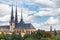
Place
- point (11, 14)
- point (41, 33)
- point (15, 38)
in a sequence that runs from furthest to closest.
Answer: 1. point (11, 14)
2. point (41, 33)
3. point (15, 38)

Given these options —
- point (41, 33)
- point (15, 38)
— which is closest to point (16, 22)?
point (41, 33)

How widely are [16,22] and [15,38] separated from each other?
51568 mm

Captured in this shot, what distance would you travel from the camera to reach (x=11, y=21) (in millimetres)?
130000

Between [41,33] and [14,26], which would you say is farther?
[14,26]

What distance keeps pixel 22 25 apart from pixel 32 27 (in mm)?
3757

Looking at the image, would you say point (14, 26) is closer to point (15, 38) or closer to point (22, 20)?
point (22, 20)

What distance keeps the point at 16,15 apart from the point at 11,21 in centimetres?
438

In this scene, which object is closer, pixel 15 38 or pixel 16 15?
pixel 15 38

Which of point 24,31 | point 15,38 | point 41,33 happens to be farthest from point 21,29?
point 15,38

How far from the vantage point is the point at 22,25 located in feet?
432

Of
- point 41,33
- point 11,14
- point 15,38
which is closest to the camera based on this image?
point 15,38

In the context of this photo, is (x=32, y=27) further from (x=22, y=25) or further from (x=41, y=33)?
(x=41, y=33)

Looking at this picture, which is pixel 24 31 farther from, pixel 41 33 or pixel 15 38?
pixel 15 38

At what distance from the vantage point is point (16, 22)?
132 metres
